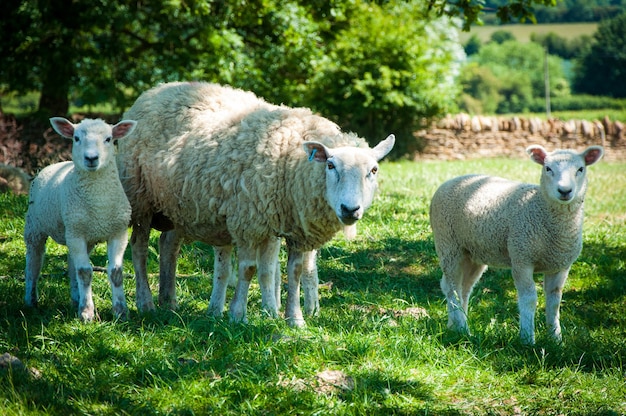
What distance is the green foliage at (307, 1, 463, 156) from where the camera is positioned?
18859mm

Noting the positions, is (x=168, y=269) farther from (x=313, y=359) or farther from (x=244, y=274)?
(x=313, y=359)

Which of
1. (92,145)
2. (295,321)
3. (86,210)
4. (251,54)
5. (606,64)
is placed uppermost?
(606,64)

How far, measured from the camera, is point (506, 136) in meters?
21.5

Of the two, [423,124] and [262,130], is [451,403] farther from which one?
[423,124]

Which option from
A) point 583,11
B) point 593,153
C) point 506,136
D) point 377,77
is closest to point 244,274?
point 593,153

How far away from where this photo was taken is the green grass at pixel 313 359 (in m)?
3.99

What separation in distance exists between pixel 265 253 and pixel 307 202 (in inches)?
23.4

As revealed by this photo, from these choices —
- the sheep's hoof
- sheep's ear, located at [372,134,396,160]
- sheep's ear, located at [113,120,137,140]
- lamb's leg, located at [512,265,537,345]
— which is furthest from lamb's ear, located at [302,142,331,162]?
lamb's leg, located at [512,265,537,345]

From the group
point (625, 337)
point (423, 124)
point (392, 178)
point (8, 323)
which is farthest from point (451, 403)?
point (423, 124)

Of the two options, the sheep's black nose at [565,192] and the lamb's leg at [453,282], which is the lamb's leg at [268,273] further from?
the sheep's black nose at [565,192]

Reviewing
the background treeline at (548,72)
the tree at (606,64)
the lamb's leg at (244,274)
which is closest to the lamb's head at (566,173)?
the lamb's leg at (244,274)

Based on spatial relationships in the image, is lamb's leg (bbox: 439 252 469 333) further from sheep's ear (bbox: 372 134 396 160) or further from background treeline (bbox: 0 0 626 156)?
background treeline (bbox: 0 0 626 156)

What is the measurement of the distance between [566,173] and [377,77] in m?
14.3

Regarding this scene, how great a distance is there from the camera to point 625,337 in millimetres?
5773
